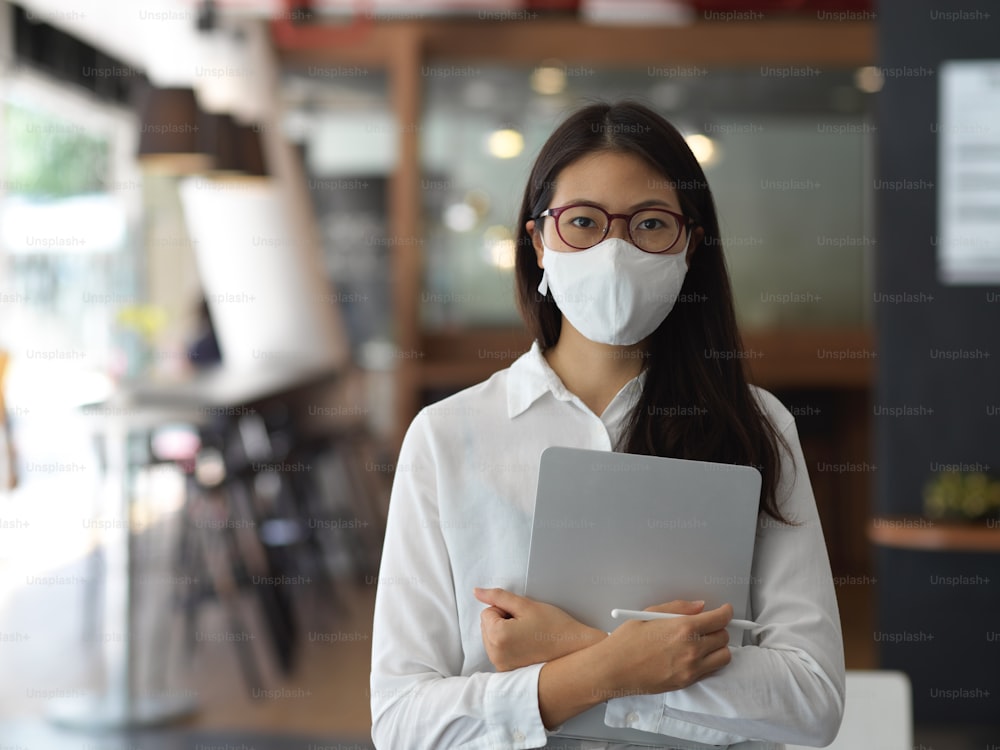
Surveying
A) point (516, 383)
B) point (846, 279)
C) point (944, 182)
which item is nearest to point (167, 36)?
point (846, 279)

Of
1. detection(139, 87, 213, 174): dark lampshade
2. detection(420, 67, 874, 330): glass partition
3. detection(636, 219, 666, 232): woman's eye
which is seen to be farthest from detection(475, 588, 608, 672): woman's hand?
detection(420, 67, 874, 330): glass partition

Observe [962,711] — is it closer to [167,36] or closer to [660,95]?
[660,95]

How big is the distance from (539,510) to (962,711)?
10.5 feet

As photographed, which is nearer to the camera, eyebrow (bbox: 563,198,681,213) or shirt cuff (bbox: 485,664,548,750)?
shirt cuff (bbox: 485,664,548,750)

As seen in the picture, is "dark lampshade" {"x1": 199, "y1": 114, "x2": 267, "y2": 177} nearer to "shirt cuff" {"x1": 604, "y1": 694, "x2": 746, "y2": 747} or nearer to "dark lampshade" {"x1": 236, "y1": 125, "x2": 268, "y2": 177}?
"dark lampshade" {"x1": 236, "y1": 125, "x2": 268, "y2": 177}

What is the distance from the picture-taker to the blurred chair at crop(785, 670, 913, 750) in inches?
72.2

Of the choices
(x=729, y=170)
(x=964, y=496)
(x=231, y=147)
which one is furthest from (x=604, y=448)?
(x=729, y=170)

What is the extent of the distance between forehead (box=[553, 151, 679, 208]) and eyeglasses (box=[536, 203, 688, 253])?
0.05 ft

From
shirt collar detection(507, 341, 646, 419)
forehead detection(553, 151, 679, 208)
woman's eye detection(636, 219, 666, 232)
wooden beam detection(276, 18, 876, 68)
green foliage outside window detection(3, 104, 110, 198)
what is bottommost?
shirt collar detection(507, 341, 646, 419)

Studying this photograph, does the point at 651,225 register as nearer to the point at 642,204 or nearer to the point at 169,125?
the point at 642,204

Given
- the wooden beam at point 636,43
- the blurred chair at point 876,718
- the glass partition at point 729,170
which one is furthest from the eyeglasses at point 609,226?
the wooden beam at point 636,43

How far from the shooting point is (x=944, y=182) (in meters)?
3.89

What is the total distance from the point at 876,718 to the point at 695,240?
0.91 meters

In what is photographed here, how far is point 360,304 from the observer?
29.8 ft
